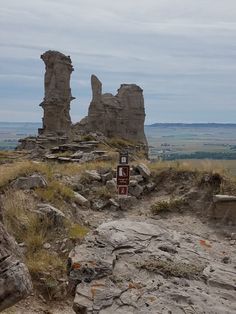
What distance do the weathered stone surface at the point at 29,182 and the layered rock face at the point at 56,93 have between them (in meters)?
35.2

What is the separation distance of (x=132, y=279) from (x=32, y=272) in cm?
243

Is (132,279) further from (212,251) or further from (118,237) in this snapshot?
(212,251)

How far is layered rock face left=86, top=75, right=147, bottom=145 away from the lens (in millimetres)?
60719

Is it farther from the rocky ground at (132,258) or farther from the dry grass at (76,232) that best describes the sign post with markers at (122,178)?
the dry grass at (76,232)

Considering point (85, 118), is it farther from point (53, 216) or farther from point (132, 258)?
point (132, 258)

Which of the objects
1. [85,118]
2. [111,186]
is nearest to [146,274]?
[111,186]

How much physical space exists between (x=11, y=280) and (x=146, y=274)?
10.2 feet

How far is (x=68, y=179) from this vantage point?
56.1 feet

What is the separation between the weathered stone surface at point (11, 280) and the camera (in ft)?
16.7

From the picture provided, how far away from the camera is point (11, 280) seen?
5109 millimetres

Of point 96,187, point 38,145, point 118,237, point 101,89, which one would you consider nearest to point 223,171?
point 96,187

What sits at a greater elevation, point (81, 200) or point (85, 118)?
point (85, 118)

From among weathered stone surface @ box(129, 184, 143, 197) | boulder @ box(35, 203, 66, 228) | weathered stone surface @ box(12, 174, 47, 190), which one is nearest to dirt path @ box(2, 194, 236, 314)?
weathered stone surface @ box(129, 184, 143, 197)

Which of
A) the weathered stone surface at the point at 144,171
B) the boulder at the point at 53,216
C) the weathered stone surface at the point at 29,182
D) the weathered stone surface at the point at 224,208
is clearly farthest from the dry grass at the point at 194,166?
the boulder at the point at 53,216
